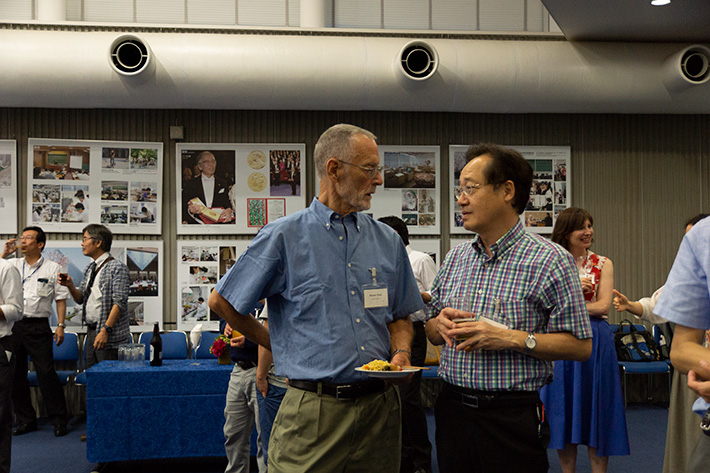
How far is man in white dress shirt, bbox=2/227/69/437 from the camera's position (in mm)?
6055

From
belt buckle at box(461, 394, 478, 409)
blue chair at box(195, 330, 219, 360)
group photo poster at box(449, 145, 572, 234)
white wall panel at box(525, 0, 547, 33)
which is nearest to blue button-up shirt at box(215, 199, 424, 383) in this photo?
belt buckle at box(461, 394, 478, 409)

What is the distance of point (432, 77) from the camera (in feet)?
20.1

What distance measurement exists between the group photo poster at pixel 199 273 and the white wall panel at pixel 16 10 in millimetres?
2843

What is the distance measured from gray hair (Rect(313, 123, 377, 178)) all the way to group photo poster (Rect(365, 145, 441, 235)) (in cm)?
490

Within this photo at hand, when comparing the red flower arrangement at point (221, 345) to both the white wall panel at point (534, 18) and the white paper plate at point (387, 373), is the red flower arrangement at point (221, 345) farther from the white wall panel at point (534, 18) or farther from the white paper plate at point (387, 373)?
the white wall panel at point (534, 18)

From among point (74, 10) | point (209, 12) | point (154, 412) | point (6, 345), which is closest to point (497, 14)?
point (209, 12)

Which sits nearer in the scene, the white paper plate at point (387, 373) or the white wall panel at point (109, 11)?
the white paper plate at point (387, 373)

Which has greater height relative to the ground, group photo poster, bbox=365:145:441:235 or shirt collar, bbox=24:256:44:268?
group photo poster, bbox=365:145:441:235

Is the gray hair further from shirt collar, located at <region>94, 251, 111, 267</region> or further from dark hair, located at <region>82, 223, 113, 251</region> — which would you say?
shirt collar, located at <region>94, 251, 111, 267</region>

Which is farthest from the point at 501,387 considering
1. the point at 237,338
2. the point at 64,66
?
the point at 64,66

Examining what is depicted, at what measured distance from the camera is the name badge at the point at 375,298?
216cm

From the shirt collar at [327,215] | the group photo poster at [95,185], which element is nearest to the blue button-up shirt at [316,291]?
the shirt collar at [327,215]

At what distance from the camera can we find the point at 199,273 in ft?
22.7

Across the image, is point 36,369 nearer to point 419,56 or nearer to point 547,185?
point 419,56
